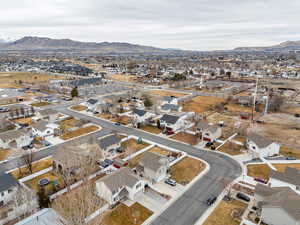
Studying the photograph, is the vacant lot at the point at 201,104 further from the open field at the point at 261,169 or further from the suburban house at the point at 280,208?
the suburban house at the point at 280,208

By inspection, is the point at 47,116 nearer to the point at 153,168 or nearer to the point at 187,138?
the point at 187,138

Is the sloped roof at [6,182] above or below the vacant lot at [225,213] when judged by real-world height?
above

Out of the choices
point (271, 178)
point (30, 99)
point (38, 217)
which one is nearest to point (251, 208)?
point (271, 178)

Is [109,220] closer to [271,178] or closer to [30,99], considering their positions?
[271,178]

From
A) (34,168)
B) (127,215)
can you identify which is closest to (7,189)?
(34,168)

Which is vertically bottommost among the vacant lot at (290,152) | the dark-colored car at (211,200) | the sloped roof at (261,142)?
the dark-colored car at (211,200)

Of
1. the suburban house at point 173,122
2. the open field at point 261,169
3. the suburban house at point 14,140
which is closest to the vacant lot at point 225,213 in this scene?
the open field at point 261,169
